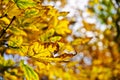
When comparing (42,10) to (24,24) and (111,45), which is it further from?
(111,45)

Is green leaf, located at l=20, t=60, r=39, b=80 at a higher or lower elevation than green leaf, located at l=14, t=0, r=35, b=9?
lower

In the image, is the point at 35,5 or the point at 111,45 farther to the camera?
the point at 111,45

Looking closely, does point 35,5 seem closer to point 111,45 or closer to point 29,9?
point 29,9

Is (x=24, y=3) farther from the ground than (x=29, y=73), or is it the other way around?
(x=24, y=3)

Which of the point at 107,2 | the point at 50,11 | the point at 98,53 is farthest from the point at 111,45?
the point at 50,11

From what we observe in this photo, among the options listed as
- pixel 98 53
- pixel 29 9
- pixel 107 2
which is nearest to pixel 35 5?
pixel 29 9

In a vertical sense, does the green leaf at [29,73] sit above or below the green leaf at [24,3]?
below

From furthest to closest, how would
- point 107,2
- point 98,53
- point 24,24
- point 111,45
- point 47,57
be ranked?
1. point 98,53
2. point 111,45
3. point 107,2
4. point 24,24
5. point 47,57

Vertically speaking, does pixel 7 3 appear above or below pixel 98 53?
above

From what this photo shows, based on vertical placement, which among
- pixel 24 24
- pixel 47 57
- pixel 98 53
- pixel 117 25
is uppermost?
pixel 24 24

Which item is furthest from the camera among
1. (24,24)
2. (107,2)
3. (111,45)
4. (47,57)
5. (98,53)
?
(98,53)
